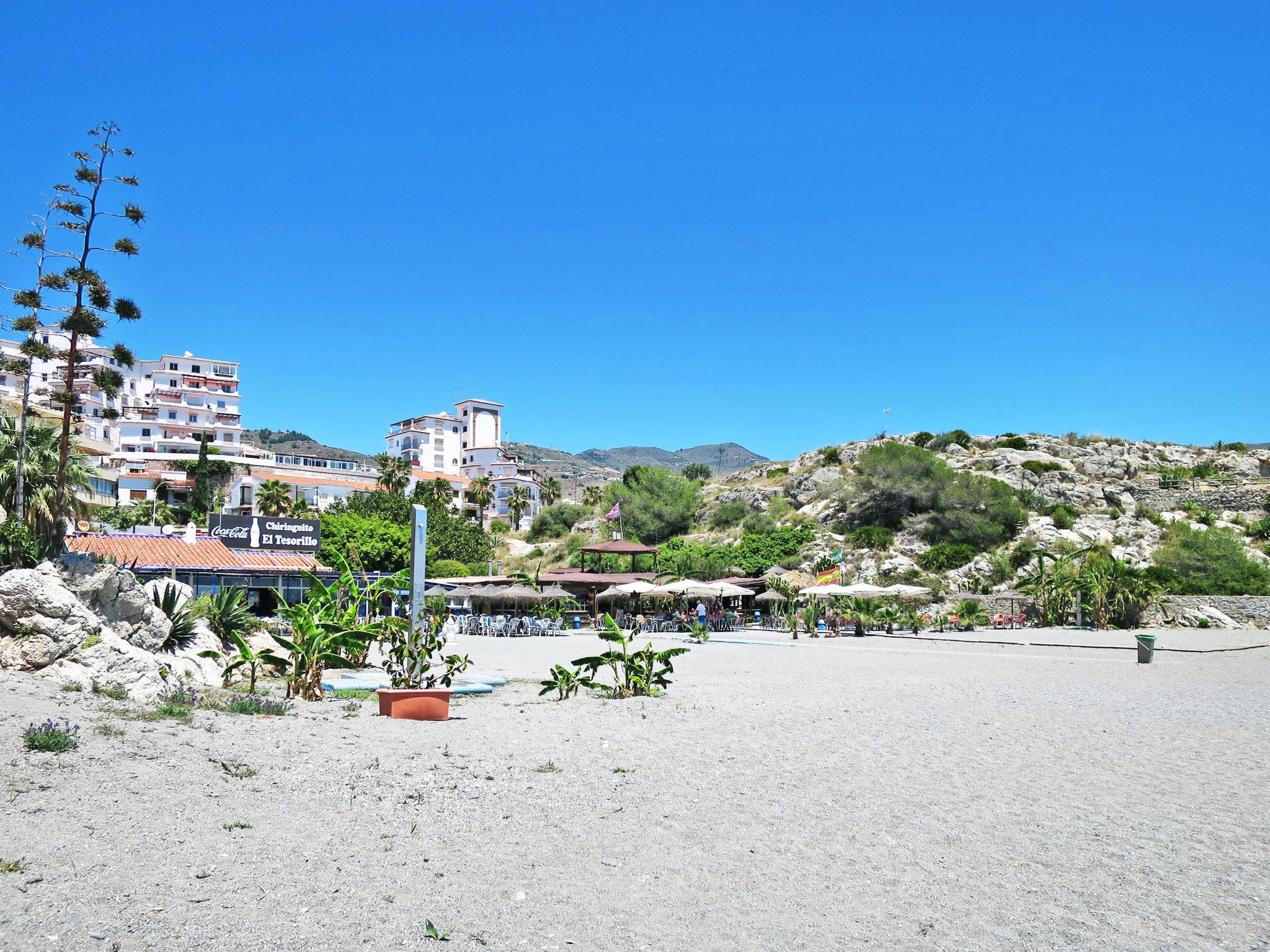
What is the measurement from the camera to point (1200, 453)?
65188 millimetres

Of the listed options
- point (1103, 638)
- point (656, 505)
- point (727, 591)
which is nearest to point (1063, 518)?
point (1103, 638)

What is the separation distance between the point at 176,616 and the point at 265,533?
23112mm

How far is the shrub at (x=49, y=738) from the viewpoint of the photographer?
20.5ft

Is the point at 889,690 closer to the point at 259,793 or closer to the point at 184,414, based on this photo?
the point at 259,793

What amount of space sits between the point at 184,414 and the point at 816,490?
237 feet

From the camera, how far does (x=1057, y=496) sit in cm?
5488

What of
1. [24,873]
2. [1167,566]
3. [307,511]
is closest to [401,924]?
[24,873]

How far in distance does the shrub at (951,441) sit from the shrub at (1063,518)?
1487 centimetres

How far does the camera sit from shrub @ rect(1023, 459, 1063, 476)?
57.9 meters

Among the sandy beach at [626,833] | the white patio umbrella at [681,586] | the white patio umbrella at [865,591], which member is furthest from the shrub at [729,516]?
the sandy beach at [626,833]

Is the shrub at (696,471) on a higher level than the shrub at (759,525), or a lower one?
higher

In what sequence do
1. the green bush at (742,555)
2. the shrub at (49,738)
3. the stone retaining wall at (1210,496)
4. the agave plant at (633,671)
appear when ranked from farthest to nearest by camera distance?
the stone retaining wall at (1210,496), the green bush at (742,555), the agave plant at (633,671), the shrub at (49,738)

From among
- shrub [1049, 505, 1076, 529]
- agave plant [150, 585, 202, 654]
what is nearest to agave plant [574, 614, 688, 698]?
agave plant [150, 585, 202, 654]

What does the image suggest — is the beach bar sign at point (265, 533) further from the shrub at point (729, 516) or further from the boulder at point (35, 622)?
the shrub at point (729, 516)
